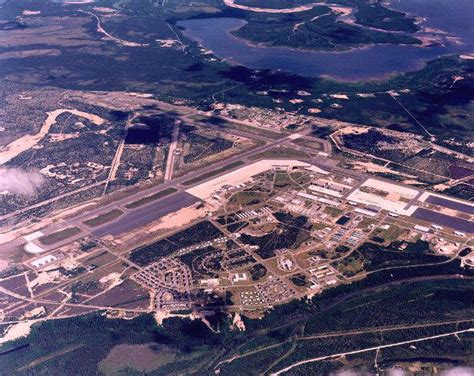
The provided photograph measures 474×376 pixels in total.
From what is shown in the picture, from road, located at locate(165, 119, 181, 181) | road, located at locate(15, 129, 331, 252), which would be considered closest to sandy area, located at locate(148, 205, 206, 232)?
road, located at locate(15, 129, 331, 252)

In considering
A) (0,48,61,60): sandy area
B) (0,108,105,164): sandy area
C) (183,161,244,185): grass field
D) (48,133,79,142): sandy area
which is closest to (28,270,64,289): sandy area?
(183,161,244,185): grass field

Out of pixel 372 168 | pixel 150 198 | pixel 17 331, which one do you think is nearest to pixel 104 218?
pixel 150 198

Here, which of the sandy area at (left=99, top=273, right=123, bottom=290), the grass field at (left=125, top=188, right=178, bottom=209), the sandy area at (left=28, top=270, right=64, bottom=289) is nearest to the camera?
the sandy area at (left=99, top=273, right=123, bottom=290)

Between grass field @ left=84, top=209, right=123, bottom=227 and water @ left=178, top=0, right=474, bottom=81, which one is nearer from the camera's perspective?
grass field @ left=84, top=209, right=123, bottom=227

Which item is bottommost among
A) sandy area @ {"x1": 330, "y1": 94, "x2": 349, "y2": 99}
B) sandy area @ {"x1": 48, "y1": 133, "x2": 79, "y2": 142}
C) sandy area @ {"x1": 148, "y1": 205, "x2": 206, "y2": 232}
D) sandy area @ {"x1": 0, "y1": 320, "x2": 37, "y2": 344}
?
sandy area @ {"x1": 0, "y1": 320, "x2": 37, "y2": 344}

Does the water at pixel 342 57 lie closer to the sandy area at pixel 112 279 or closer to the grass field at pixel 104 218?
the grass field at pixel 104 218

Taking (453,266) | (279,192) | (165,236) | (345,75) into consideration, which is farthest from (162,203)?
(345,75)

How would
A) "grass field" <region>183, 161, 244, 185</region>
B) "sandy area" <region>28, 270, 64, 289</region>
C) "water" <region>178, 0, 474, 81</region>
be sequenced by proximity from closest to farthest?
"sandy area" <region>28, 270, 64, 289</region>
"grass field" <region>183, 161, 244, 185</region>
"water" <region>178, 0, 474, 81</region>

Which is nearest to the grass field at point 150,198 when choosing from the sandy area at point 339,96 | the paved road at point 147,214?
the paved road at point 147,214

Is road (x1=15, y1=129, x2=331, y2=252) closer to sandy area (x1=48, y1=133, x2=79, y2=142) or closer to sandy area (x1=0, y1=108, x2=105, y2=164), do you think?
sandy area (x1=0, y1=108, x2=105, y2=164)

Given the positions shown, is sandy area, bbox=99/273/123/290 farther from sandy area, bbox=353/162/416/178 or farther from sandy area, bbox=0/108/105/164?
sandy area, bbox=353/162/416/178

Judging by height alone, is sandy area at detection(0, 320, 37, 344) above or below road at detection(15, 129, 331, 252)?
below
